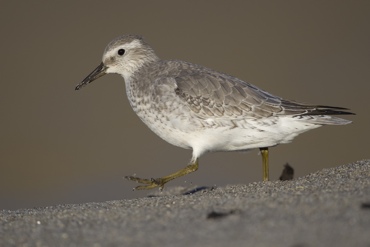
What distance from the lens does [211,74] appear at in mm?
8656

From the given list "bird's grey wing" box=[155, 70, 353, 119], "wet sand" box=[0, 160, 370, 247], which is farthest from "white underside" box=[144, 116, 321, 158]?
"wet sand" box=[0, 160, 370, 247]

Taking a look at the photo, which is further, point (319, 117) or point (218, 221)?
point (319, 117)

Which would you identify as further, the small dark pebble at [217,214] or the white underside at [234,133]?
the white underside at [234,133]

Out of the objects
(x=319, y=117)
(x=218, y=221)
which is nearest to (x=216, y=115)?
(x=319, y=117)

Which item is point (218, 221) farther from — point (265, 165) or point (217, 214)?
point (265, 165)

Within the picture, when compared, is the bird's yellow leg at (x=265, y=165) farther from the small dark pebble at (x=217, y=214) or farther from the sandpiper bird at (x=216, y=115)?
the small dark pebble at (x=217, y=214)

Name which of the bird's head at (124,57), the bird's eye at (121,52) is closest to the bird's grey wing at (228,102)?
the bird's head at (124,57)

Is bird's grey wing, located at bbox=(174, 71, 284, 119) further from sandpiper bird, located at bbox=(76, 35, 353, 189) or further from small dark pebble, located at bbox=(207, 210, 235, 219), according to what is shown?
small dark pebble, located at bbox=(207, 210, 235, 219)

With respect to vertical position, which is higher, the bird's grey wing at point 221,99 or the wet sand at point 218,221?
the bird's grey wing at point 221,99

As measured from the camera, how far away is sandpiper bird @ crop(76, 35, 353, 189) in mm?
8205

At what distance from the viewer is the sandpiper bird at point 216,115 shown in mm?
8205

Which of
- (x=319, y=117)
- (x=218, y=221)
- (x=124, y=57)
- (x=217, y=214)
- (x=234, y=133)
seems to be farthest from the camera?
(x=124, y=57)

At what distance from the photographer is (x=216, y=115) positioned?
8234 mm

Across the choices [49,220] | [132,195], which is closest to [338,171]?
[49,220]
